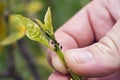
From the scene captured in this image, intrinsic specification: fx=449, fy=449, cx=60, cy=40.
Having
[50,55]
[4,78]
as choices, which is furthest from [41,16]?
[50,55]

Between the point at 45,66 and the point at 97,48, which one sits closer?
the point at 97,48

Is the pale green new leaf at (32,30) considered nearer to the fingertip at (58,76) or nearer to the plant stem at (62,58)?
the plant stem at (62,58)

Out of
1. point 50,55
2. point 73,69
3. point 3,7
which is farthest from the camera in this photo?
point 3,7

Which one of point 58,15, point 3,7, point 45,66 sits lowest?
point 45,66

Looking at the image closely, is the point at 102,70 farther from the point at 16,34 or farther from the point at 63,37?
the point at 16,34

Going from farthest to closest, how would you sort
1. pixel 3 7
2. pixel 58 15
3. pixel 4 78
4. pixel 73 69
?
pixel 58 15
pixel 4 78
pixel 3 7
pixel 73 69

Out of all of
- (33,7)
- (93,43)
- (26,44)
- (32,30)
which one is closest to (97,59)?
(32,30)

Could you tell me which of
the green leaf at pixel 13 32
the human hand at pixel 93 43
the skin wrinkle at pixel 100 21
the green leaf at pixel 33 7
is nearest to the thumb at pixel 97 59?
the human hand at pixel 93 43

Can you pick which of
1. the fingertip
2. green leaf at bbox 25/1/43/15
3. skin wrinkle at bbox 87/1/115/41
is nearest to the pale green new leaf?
the fingertip
